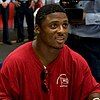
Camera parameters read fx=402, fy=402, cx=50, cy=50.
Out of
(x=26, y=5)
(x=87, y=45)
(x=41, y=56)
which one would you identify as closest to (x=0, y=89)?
(x=41, y=56)

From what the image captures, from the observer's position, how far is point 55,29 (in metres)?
2.34

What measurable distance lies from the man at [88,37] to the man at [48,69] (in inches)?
53.8

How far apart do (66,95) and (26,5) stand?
695 cm

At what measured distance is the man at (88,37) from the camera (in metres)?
3.80

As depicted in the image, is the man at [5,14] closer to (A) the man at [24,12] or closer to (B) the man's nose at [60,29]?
(A) the man at [24,12]

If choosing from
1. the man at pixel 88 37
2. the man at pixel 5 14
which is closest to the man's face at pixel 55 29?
the man at pixel 88 37

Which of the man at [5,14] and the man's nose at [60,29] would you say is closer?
the man's nose at [60,29]

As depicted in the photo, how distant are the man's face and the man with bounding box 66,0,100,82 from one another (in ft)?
4.78

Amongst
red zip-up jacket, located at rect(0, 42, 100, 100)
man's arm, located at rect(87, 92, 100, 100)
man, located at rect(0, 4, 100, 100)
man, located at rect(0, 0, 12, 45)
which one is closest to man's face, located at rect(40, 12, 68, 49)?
man, located at rect(0, 4, 100, 100)

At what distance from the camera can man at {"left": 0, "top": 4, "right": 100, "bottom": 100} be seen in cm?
233

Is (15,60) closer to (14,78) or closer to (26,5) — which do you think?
(14,78)

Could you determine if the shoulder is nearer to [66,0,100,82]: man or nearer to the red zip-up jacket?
the red zip-up jacket

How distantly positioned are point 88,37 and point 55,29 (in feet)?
5.16

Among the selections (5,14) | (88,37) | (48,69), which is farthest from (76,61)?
(5,14)
